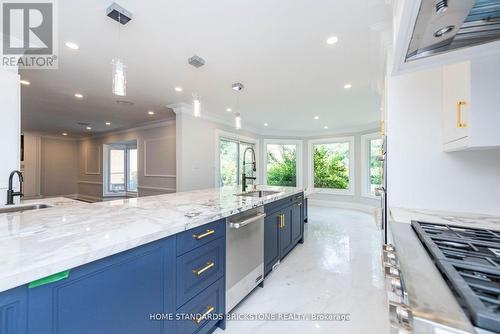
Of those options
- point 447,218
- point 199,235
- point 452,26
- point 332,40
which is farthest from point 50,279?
point 332,40

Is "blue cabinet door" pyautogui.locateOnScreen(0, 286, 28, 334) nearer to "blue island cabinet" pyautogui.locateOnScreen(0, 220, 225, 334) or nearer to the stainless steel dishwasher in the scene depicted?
"blue island cabinet" pyautogui.locateOnScreen(0, 220, 225, 334)

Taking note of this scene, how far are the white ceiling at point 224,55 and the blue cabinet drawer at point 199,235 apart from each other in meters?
1.69

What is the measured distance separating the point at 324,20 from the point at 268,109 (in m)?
2.72

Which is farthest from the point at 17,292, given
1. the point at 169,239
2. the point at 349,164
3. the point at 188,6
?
the point at 349,164

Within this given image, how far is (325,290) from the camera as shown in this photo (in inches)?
83.6

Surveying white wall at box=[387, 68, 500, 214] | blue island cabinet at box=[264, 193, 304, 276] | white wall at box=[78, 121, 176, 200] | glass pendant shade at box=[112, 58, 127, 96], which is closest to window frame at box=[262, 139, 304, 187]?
white wall at box=[78, 121, 176, 200]

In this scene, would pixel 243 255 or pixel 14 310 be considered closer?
pixel 14 310

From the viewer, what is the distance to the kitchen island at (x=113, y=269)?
698mm

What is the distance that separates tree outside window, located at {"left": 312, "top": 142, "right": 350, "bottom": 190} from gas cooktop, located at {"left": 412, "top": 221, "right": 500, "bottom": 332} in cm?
552

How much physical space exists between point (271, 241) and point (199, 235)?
1236mm

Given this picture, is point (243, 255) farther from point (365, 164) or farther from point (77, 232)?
point (365, 164)

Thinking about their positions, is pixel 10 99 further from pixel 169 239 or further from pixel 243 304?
pixel 243 304

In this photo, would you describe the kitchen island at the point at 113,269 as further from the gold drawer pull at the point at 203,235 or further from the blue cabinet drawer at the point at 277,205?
the blue cabinet drawer at the point at 277,205

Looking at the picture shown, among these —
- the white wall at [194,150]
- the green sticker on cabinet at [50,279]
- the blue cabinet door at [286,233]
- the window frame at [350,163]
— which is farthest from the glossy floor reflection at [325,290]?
the window frame at [350,163]
